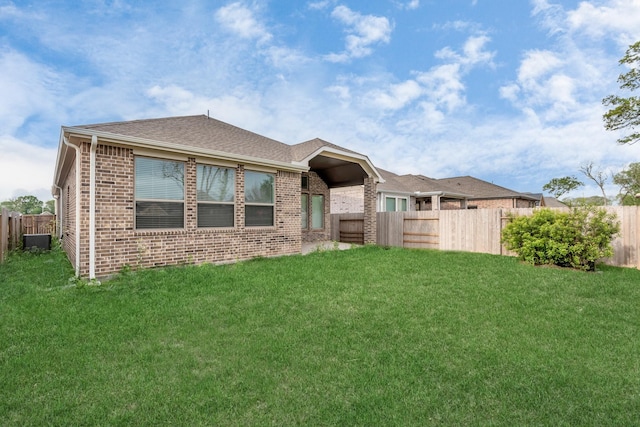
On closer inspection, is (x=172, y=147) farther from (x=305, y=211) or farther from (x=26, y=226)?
(x=26, y=226)

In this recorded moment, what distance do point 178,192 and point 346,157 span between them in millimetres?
6467

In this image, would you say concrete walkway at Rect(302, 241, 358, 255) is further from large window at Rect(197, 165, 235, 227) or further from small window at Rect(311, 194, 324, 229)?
large window at Rect(197, 165, 235, 227)

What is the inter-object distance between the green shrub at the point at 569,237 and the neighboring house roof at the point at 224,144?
6.05 meters

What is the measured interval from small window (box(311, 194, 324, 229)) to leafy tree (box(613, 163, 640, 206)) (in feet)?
114

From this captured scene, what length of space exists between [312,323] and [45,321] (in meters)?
3.99

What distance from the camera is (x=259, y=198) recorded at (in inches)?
378

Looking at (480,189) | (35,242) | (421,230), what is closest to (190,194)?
(421,230)

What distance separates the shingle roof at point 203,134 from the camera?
7.60 metres

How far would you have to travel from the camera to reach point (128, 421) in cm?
251

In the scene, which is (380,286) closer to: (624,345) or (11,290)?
(624,345)

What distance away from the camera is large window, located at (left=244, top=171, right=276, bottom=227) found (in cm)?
931

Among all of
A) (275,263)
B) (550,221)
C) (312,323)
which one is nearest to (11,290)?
(275,263)

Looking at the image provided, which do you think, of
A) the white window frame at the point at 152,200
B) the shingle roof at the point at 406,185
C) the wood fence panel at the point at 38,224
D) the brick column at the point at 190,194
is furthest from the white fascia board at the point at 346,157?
the wood fence panel at the point at 38,224

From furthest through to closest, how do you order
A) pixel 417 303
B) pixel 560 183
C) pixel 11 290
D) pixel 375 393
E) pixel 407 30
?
pixel 560 183 → pixel 407 30 → pixel 11 290 → pixel 417 303 → pixel 375 393
